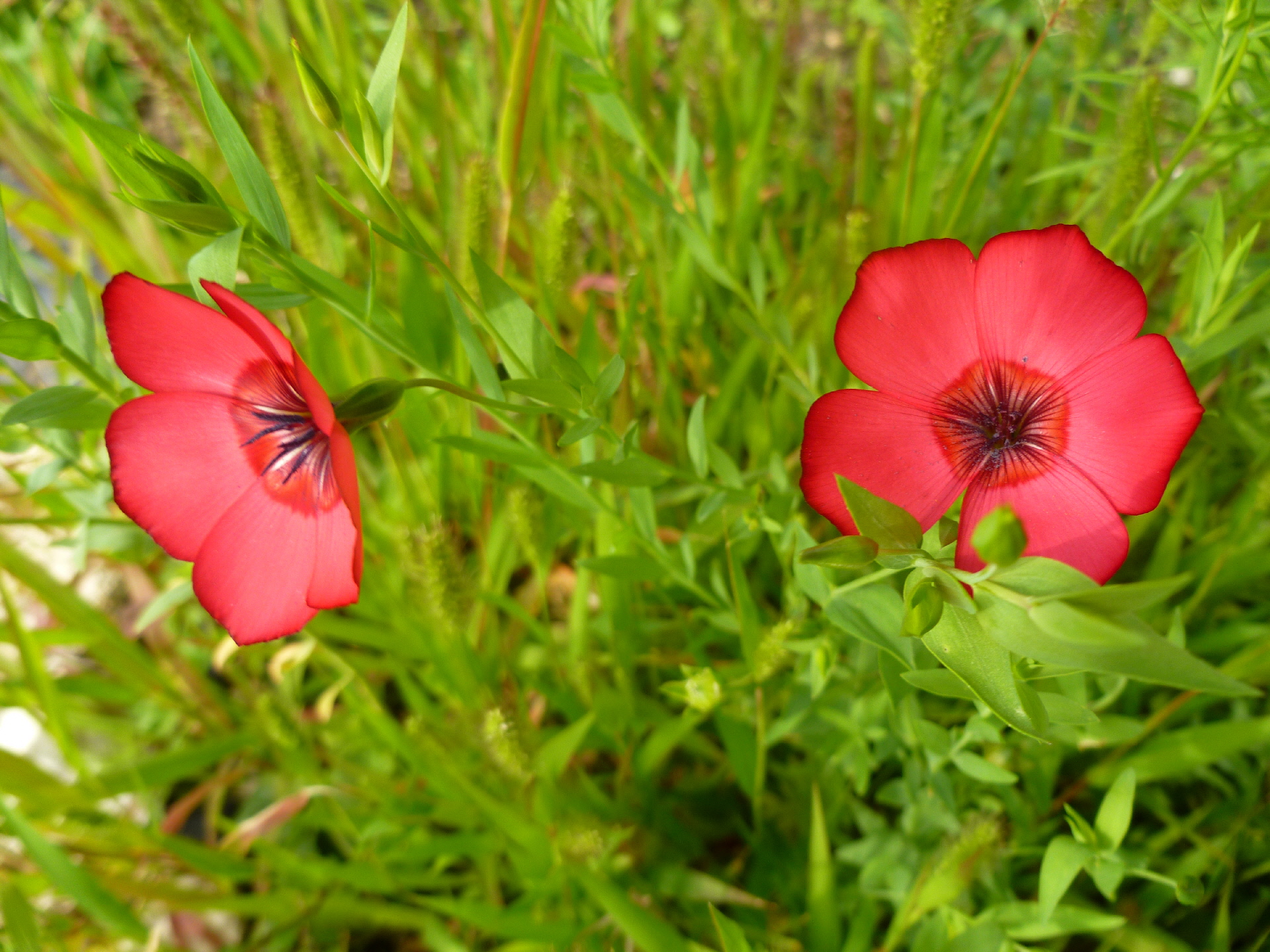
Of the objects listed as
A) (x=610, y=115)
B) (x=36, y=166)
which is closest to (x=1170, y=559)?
(x=610, y=115)

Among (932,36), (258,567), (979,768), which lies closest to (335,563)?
(258,567)

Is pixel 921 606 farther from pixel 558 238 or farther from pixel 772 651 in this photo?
pixel 558 238

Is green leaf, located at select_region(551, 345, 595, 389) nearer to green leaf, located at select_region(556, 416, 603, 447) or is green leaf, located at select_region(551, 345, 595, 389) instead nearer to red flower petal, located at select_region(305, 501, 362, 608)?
green leaf, located at select_region(556, 416, 603, 447)

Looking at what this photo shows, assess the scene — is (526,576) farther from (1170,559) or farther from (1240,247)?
(1240,247)

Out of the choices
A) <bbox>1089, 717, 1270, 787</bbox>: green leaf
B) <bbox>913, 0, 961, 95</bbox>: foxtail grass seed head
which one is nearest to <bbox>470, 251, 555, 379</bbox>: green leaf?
<bbox>913, 0, 961, 95</bbox>: foxtail grass seed head

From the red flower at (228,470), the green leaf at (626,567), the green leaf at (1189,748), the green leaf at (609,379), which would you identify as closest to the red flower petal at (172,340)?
the red flower at (228,470)
